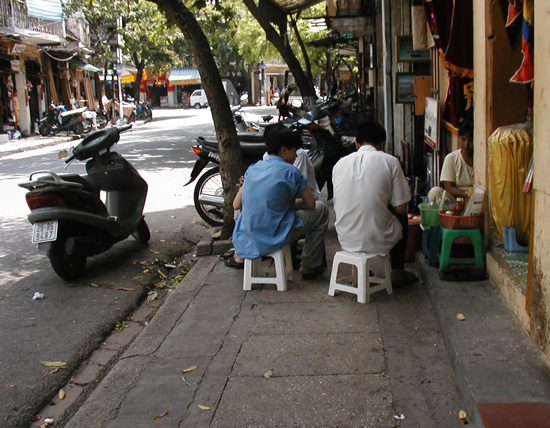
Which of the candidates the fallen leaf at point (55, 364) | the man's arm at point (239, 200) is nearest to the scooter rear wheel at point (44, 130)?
the man's arm at point (239, 200)

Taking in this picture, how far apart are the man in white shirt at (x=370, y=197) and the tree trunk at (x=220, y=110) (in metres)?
2.06

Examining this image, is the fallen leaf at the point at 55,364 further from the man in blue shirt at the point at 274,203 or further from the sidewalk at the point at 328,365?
the man in blue shirt at the point at 274,203

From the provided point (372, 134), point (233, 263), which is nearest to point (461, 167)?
point (372, 134)

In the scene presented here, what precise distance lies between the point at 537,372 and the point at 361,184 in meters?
2.00

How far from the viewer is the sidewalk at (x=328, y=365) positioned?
3322 mm

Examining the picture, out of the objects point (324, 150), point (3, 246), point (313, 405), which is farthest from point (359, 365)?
point (3, 246)

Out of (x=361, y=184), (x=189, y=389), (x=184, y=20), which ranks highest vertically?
(x=184, y=20)

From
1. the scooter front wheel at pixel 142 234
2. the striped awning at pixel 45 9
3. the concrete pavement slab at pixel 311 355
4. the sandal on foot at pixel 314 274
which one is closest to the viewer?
the concrete pavement slab at pixel 311 355

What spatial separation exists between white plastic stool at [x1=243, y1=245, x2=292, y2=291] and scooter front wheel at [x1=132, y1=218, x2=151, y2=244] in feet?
7.50

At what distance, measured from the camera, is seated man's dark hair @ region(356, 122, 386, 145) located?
501cm

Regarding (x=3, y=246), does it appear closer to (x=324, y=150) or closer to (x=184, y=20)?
(x=184, y=20)

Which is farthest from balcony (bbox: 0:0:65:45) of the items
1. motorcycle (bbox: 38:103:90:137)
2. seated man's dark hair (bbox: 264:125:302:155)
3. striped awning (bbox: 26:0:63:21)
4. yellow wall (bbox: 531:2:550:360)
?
yellow wall (bbox: 531:2:550:360)

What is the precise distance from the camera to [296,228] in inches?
211

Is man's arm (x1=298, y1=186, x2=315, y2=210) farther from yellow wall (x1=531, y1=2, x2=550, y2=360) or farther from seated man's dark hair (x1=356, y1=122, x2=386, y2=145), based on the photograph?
yellow wall (x1=531, y1=2, x2=550, y2=360)
